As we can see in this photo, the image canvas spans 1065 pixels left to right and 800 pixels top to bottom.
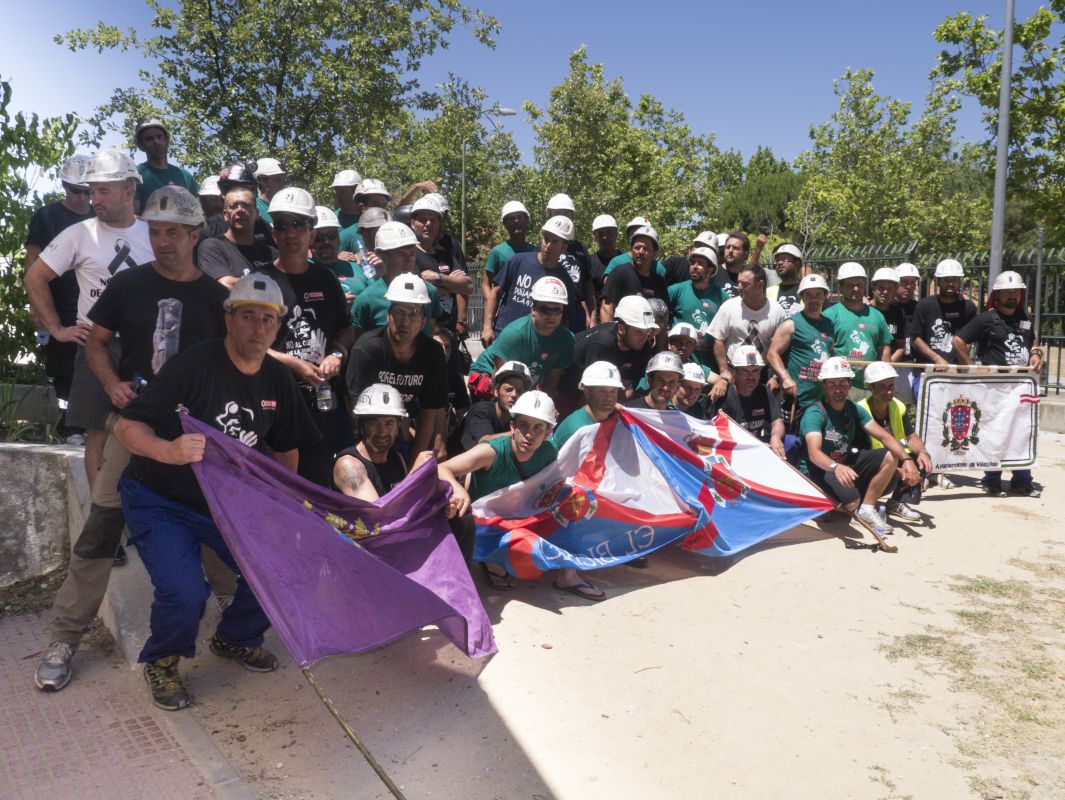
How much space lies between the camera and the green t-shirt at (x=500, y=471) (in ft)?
17.6

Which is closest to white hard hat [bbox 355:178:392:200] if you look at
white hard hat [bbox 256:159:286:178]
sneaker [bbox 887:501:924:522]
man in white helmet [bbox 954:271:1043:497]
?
white hard hat [bbox 256:159:286:178]

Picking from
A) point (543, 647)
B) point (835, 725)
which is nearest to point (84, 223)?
point (543, 647)

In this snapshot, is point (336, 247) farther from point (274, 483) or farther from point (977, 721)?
point (977, 721)

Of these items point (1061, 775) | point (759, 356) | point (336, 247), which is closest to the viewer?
point (1061, 775)

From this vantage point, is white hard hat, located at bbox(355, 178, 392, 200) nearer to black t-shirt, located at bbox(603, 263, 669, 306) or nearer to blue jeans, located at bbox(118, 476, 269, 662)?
black t-shirt, located at bbox(603, 263, 669, 306)

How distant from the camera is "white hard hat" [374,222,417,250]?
5.78 m

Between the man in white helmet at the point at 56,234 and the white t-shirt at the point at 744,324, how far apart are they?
16.0 ft

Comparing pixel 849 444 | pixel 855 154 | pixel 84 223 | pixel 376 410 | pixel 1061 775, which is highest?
pixel 855 154

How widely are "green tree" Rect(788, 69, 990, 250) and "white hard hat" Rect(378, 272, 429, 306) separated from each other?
25.6 m

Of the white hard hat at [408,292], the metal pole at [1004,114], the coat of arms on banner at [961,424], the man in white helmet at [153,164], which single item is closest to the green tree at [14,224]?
the man in white helmet at [153,164]

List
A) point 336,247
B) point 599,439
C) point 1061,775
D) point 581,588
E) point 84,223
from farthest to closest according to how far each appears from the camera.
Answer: point 336,247 < point 599,439 < point 581,588 < point 84,223 < point 1061,775

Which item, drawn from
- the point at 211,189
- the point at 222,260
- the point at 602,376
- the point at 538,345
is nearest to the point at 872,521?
the point at 602,376

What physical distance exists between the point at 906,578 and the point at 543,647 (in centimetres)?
286

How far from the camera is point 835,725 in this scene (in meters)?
4.06
